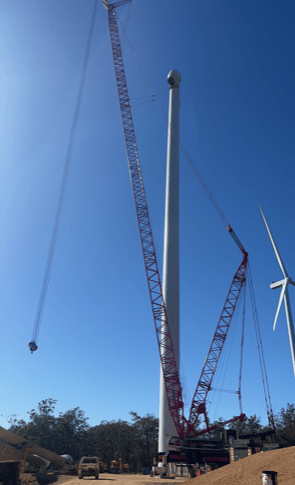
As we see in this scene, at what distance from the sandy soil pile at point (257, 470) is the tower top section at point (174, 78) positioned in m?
75.2

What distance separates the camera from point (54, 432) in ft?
303

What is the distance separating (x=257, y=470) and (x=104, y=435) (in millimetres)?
90897

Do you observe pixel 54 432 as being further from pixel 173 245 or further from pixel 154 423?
pixel 173 245

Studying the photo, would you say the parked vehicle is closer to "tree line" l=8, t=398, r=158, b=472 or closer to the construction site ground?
the construction site ground

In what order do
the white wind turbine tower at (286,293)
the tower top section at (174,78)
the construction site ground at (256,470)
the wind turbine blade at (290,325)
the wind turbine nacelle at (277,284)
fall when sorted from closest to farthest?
1. the construction site ground at (256,470)
2. the wind turbine blade at (290,325)
3. the white wind turbine tower at (286,293)
4. the wind turbine nacelle at (277,284)
5. the tower top section at (174,78)

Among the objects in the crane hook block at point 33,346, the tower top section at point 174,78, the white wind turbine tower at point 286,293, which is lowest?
the crane hook block at point 33,346

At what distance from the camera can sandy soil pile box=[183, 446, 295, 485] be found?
19312 mm

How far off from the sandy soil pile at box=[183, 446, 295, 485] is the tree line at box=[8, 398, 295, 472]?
7555cm

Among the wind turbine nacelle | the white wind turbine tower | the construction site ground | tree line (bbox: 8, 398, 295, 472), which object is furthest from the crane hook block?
tree line (bbox: 8, 398, 295, 472)

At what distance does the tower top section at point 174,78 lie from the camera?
8112 cm

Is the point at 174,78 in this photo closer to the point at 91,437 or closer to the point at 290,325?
the point at 290,325

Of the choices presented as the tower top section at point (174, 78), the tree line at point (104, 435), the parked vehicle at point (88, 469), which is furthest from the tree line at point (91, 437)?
the tower top section at point (174, 78)

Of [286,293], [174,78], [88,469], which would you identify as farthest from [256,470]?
[174,78]

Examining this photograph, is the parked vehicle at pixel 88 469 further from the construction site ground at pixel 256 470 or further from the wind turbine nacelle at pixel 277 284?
the wind turbine nacelle at pixel 277 284
